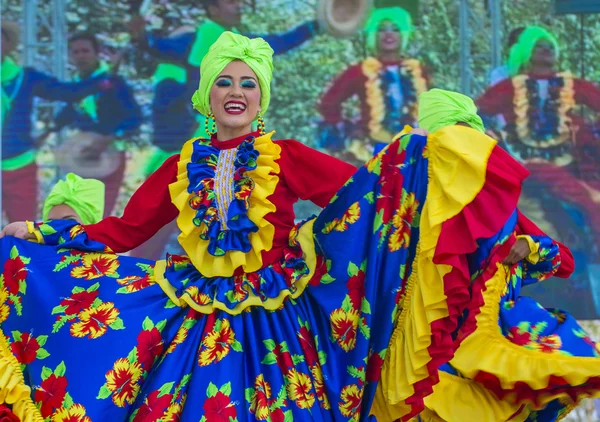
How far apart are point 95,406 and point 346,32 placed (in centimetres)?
390

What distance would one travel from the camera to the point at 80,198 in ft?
16.4

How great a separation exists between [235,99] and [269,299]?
0.72 m

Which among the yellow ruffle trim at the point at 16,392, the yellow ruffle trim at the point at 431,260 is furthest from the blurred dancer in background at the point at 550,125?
the yellow ruffle trim at the point at 16,392

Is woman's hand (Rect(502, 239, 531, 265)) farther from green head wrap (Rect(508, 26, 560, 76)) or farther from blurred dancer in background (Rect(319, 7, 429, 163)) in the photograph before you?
green head wrap (Rect(508, 26, 560, 76))

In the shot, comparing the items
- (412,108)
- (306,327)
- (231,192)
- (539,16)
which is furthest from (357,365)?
(539,16)

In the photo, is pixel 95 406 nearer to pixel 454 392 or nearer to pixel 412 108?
pixel 454 392

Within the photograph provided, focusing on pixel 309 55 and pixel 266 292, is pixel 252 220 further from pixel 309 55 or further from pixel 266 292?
pixel 309 55

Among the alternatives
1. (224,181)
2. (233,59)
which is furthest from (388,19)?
(224,181)

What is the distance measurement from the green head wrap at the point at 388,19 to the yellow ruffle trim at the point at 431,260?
3439 mm

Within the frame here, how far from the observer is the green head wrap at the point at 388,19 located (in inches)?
252

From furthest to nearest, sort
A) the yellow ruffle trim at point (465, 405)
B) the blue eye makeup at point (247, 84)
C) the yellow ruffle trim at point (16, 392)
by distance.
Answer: the yellow ruffle trim at point (465, 405)
the blue eye makeup at point (247, 84)
the yellow ruffle trim at point (16, 392)

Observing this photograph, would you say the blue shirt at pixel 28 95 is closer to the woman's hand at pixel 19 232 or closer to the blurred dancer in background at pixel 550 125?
the blurred dancer in background at pixel 550 125

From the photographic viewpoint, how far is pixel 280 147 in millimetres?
3418

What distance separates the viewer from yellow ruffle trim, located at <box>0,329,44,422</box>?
308 centimetres
